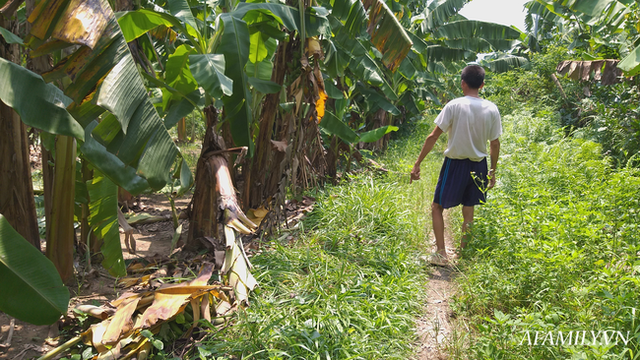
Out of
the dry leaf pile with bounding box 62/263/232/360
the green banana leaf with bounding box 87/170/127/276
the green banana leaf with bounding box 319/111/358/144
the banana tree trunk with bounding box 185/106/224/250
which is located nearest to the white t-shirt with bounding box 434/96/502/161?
the green banana leaf with bounding box 319/111/358/144

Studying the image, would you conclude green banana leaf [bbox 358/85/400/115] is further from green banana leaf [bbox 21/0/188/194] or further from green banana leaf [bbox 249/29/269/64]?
green banana leaf [bbox 21/0/188/194]

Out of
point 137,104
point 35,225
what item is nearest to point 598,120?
point 137,104

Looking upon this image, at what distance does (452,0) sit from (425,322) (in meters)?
8.14

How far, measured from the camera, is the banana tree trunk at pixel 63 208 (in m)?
2.96

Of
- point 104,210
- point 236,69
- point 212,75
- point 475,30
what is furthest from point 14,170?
point 475,30

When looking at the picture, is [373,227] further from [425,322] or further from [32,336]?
[32,336]

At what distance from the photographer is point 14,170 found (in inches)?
117

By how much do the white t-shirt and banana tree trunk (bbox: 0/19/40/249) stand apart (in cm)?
333

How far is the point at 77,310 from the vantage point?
257 cm

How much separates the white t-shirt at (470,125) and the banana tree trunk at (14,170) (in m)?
3.33

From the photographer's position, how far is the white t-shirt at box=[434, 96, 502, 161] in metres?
3.79

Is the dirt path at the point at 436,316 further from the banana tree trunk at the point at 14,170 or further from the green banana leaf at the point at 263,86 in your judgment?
the banana tree trunk at the point at 14,170

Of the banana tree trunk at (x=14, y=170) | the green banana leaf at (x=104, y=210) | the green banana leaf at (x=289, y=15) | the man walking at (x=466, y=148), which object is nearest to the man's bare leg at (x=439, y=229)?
the man walking at (x=466, y=148)

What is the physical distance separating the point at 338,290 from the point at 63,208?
2044 mm
